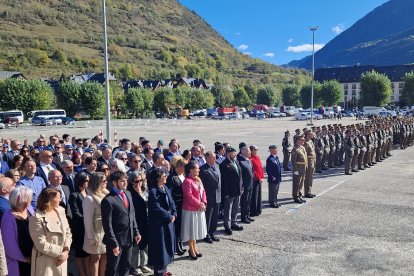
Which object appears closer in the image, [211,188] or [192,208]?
[192,208]

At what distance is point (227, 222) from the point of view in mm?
8711

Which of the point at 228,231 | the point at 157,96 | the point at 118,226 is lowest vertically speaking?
the point at 228,231

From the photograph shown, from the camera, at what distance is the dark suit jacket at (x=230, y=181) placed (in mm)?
8641

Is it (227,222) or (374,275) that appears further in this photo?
(227,222)

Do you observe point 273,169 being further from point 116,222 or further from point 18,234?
point 18,234

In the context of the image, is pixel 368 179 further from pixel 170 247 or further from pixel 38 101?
pixel 38 101

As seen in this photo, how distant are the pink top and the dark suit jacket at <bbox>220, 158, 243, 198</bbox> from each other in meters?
1.58

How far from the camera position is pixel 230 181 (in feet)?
28.3

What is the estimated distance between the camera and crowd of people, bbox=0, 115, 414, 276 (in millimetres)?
4703

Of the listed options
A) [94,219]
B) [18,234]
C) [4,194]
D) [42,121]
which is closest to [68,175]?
[94,219]

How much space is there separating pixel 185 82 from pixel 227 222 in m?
122

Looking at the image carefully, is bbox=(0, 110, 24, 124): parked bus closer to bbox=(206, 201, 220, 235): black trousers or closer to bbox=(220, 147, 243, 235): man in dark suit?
bbox=(220, 147, 243, 235): man in dark suit

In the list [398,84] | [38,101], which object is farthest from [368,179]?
[398,84]

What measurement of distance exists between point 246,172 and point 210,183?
1.57 meters
